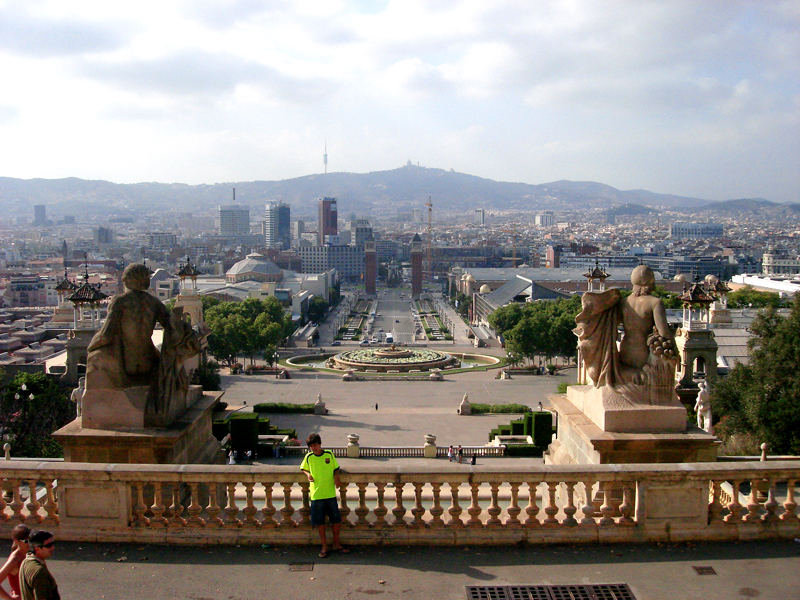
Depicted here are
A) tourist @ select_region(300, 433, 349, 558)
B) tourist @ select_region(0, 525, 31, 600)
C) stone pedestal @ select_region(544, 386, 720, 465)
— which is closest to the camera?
tourist @ select_region(0, 525, 31, 600)

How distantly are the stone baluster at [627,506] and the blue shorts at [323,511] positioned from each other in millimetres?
2946

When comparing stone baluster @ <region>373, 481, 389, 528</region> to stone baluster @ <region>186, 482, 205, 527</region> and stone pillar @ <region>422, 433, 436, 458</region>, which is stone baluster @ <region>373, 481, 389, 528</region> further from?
stone pillar @ <region>422, 433, 436, 458</region>

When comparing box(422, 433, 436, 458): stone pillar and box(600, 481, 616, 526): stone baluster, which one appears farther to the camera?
box(422, 433, 436, 458): stone pillar

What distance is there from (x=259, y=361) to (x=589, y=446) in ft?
209

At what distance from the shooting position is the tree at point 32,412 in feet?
96.3

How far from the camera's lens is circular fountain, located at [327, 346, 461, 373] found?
6309cm

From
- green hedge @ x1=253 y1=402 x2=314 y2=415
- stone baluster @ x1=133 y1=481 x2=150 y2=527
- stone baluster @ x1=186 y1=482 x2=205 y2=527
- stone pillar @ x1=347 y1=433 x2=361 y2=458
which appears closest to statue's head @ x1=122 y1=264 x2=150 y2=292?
stone baluster @ x1=133 y1=481 x2=150 y2=527

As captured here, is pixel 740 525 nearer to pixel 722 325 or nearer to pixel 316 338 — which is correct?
pixel 722 325

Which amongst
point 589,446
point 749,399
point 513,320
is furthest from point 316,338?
point 589,446

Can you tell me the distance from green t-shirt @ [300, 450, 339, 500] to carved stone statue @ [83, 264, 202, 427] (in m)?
1.99

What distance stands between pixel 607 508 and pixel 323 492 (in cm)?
295

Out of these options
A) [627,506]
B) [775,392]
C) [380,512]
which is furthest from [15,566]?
[775,392]

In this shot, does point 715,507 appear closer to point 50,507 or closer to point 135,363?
point 135,363

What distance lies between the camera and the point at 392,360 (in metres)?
65.2
